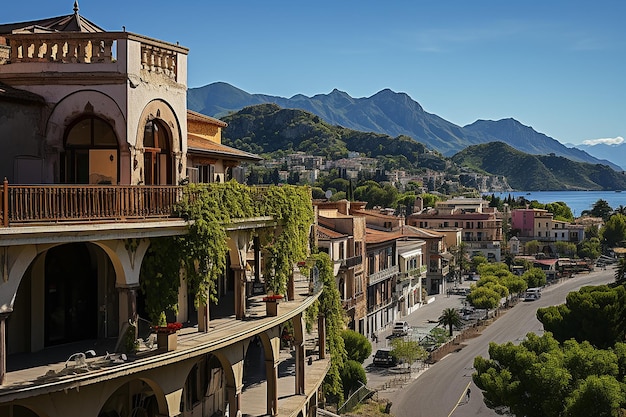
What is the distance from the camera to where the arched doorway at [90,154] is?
2380cm

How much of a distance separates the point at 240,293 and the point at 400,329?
5810cm

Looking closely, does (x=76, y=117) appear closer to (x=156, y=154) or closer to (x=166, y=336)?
(x=156, y=154)

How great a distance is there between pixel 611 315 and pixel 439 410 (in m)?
13.8

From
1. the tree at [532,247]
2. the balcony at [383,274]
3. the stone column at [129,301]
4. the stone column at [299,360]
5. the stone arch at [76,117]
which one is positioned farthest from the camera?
the tree at [532,247]

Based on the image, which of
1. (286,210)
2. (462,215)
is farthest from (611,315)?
(462,215)

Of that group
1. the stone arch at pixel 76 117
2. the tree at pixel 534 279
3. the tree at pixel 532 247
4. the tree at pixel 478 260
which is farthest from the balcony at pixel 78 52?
the tree at pixel 532 247

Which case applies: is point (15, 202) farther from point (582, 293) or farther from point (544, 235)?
point (544, 235)

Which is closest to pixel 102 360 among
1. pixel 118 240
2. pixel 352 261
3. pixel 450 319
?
pixel 118 240

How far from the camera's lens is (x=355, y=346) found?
61469 millimetres

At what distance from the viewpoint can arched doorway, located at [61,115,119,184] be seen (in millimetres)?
23797

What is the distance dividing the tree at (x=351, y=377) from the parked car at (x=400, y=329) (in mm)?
25156

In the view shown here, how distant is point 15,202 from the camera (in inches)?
717

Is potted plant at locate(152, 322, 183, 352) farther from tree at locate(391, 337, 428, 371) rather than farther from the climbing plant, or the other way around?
tree at locate(391, 337, 428, 371)

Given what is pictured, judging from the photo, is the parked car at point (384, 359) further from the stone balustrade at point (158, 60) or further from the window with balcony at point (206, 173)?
the stone balustrade at point (158, 60)
